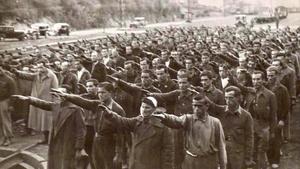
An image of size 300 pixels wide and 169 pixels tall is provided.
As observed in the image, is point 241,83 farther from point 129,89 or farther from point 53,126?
point 53,126

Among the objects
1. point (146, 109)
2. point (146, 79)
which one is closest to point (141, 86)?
point (146, 79)

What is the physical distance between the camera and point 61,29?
1770 cm

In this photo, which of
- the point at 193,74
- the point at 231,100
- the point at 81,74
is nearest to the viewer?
the point at 231,100

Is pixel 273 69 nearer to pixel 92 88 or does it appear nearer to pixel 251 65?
pixel 251 65

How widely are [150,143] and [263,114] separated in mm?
1831

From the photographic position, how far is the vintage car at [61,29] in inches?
684

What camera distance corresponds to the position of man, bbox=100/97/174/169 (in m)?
4.14

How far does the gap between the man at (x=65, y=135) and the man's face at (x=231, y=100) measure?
1530 millimetres

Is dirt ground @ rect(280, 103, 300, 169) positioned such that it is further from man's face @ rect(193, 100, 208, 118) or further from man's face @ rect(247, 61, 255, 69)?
man's face @ rect(193, 100, 208, 118)

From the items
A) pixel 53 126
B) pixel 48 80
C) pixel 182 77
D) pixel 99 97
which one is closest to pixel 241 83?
pixel 182 77

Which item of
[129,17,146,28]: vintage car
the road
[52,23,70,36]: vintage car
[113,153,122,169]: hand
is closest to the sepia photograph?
[113,153,122,169]: hand

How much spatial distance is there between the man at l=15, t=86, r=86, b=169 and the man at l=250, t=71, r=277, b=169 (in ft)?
6.39

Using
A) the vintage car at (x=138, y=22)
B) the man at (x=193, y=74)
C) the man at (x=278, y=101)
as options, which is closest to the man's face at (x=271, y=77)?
the man at (x=278, y=101)

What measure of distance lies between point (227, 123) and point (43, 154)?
10.2ft
